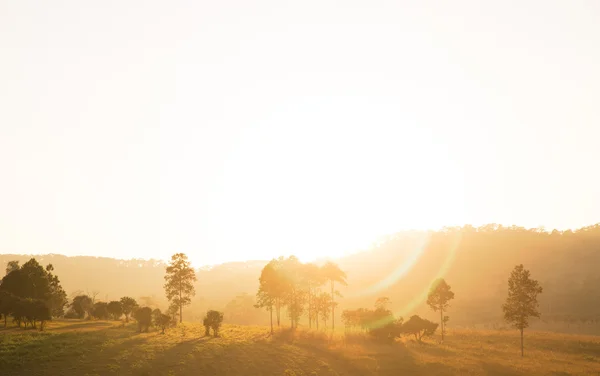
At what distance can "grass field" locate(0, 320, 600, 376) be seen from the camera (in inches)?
1980

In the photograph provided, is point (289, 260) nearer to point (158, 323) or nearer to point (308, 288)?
point (308, 288)

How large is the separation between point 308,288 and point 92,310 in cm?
4932

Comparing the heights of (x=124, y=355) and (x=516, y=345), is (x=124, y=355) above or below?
above

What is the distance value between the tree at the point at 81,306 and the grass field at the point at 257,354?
84.0 ft

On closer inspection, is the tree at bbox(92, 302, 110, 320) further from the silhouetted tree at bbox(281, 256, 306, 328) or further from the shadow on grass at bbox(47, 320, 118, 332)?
the silhouetted tree at bbox(281, 256, 306, 328)

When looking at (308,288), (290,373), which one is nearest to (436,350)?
(290,373)

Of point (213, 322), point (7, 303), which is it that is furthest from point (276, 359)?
point (7, 303)

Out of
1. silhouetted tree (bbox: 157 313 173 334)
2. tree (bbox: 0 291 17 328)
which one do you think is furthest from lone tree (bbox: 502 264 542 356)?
tree (bbox: 0 291 17 328)

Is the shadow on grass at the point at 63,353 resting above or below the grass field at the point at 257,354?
above

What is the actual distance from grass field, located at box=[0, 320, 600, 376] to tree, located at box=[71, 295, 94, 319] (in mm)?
25615

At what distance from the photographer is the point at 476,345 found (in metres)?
75.9

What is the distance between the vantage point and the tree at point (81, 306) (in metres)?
95.3

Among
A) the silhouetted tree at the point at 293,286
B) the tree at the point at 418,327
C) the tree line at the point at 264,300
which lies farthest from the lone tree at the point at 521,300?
the silhouetted tree at the point at 293,286

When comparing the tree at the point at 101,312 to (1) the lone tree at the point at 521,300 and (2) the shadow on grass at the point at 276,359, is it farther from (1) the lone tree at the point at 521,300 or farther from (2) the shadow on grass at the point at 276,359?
(1) the lone tree at the point at 521,300
